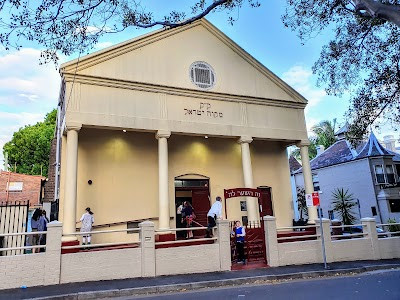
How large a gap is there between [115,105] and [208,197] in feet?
20.7

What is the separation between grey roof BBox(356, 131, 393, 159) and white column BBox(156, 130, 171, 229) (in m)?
18.6

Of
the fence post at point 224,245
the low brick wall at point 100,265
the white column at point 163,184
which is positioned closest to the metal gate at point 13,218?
the low brick wall at point 100,265

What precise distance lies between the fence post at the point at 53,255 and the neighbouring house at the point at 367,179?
21303mm

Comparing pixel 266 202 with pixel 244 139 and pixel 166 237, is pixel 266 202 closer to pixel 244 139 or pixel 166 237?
pixel 244 139

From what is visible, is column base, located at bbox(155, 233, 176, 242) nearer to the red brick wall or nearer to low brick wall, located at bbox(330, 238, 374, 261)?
low brick wall, located at bbox(330, 238, 374, 261)

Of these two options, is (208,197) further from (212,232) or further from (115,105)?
(115,105)

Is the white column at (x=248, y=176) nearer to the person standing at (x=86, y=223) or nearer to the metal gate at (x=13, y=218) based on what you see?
the person standing at (x=86, y=223)

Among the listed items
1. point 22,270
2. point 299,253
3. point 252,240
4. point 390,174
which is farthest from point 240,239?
point 390,174

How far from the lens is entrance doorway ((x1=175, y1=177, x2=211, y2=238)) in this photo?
15648 millimetres

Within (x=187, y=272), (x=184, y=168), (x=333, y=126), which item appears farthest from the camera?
(x=333, y=126)

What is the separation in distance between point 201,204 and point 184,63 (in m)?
6.64

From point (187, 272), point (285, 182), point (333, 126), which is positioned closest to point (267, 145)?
point (285, 182)

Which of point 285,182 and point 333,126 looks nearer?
point 285,182

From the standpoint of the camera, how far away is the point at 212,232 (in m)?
11.4
